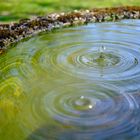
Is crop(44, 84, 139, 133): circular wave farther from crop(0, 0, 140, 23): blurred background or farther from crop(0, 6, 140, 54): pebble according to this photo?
crop(0, 0, 140, 23): blurred background

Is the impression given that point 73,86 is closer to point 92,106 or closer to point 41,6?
point 92,106

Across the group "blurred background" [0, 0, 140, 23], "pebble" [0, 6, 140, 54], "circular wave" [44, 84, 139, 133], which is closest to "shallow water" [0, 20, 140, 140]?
"circular wave" [44, 84, 139, 133]

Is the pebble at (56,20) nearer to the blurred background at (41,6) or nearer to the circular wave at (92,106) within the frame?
the blurred background at (41,6)

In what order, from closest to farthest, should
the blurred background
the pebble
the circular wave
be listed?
the circular wave, the pebble, the blurred background

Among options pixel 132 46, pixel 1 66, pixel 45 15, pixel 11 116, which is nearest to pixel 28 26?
pixel 45 15

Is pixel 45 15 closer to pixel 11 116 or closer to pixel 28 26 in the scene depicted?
pixel 28 26

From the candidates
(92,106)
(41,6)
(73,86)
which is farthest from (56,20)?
(92,106)

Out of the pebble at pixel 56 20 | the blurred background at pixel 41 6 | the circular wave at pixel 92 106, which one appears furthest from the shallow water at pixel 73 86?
the blurred background at pixel 41 6
